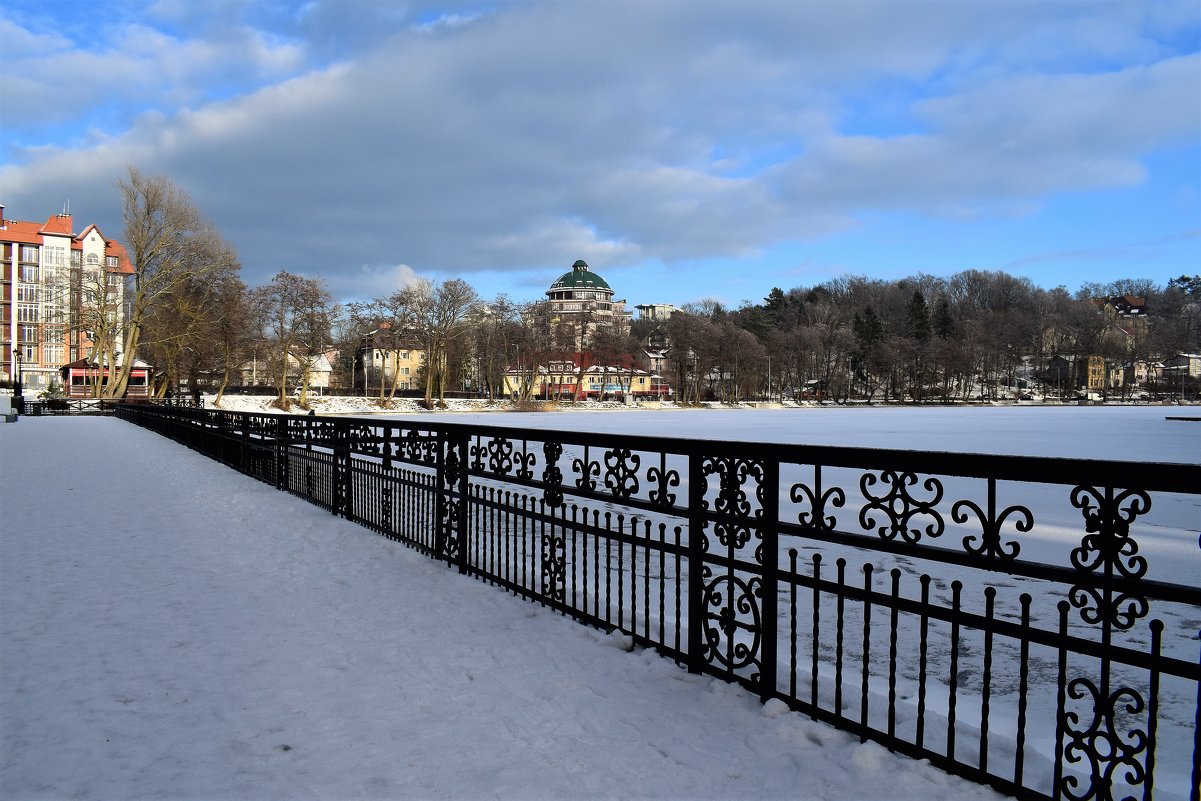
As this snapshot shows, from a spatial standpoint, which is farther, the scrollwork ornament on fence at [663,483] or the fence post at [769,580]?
the scrollwork ornament on fence at [663,483]

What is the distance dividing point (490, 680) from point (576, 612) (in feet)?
4.26

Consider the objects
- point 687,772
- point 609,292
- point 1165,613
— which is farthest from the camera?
point 609,292

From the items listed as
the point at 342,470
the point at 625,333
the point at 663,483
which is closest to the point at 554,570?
the point at 663,483

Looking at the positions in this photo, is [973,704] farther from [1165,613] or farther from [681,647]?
[1165,613]

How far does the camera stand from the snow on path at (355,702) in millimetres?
3078

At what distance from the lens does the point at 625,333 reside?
95.2m

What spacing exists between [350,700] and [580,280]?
15620 centimetres

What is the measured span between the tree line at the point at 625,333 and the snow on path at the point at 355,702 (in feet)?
161

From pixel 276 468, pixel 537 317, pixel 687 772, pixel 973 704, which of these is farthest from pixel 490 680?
pixel 537 317

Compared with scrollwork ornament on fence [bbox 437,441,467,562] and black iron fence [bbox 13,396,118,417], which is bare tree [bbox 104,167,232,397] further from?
scrollwork ornament on fence [bbox 437,441,467,562]

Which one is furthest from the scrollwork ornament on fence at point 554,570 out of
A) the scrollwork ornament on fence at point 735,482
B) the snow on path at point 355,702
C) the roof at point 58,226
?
the roof at point 58,226

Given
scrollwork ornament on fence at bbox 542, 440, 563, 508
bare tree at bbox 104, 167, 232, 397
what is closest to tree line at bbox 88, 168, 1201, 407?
bare tree at bbox 104, 167, 232, 397

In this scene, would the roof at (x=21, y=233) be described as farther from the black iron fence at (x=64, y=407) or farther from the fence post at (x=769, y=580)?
the fence post at (x=769, y=580)

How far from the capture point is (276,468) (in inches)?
500
